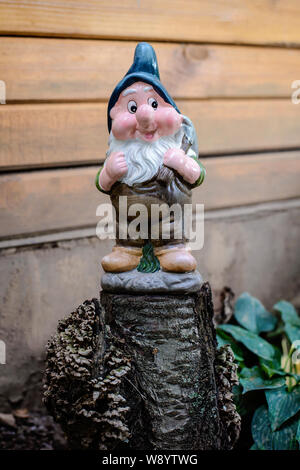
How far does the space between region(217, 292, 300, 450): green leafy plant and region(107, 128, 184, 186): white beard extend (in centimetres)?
94

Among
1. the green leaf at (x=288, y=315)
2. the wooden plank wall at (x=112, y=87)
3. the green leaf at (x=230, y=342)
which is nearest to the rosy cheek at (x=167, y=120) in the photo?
the wooden plank wall at (x=112, y=87)

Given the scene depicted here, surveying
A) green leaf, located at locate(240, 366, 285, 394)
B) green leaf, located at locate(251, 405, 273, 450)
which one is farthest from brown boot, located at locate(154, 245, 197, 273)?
green leaf, located at locate(251, 405, 273, 450)

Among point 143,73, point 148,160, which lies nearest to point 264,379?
point 148,160

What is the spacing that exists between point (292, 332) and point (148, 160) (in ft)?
4.02

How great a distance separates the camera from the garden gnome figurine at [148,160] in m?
1.66

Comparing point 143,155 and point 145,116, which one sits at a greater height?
point 145,116

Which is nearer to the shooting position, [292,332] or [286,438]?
[286,438]

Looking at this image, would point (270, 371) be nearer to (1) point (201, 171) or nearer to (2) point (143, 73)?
(1) point (201, 171)

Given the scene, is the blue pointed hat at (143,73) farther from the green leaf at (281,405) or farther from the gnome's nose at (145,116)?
the green leaf at (281,405)

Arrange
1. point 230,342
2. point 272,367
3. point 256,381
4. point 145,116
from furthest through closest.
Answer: point 230,342 < point 272,367 < point 256,381 < point 145,116

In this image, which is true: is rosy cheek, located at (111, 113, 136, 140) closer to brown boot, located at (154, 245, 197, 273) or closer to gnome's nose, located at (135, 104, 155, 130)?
gnome's nose, located at (135, 104, 155, 130)

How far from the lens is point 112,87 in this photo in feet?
7.67
